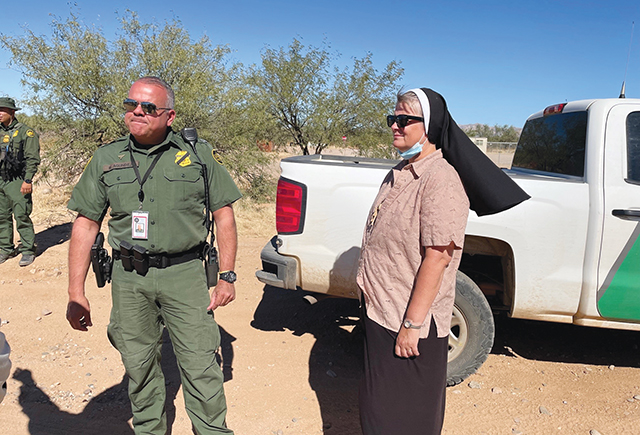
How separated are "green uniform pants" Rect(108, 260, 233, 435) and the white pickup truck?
40.5 inches

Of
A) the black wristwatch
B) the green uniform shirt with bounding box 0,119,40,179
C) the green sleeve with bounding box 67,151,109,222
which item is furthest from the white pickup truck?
the green uniform shirt with bounding box 0,119,40,179

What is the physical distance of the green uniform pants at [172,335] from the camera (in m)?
2.44

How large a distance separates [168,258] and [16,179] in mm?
4857

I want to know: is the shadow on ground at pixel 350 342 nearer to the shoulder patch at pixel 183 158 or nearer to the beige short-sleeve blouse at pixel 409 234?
the beige short-sleeve blouse at pixel 409 234

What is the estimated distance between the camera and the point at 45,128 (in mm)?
8805

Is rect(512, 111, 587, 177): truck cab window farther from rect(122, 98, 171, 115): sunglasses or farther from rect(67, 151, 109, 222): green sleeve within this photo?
rect(67, 151, 109, 222): green sleeve

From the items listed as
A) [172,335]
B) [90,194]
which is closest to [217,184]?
[90,194]

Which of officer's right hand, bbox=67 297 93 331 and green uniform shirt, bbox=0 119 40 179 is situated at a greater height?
green uniform shirt, bbox=0 119 40 179

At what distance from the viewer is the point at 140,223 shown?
7.81ft

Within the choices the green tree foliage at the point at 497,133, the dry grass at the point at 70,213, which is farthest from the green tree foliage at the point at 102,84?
the green tree foliage at the point at 497,133

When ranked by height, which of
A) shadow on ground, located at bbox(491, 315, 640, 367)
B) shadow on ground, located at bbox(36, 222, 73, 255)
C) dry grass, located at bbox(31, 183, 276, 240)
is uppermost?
dry grass, located at bbox(31, 183, 276, 240)

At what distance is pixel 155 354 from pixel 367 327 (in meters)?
1.19

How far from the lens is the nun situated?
1894 mm

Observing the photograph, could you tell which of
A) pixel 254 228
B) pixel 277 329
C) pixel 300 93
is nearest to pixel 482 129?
pixel 300 93
